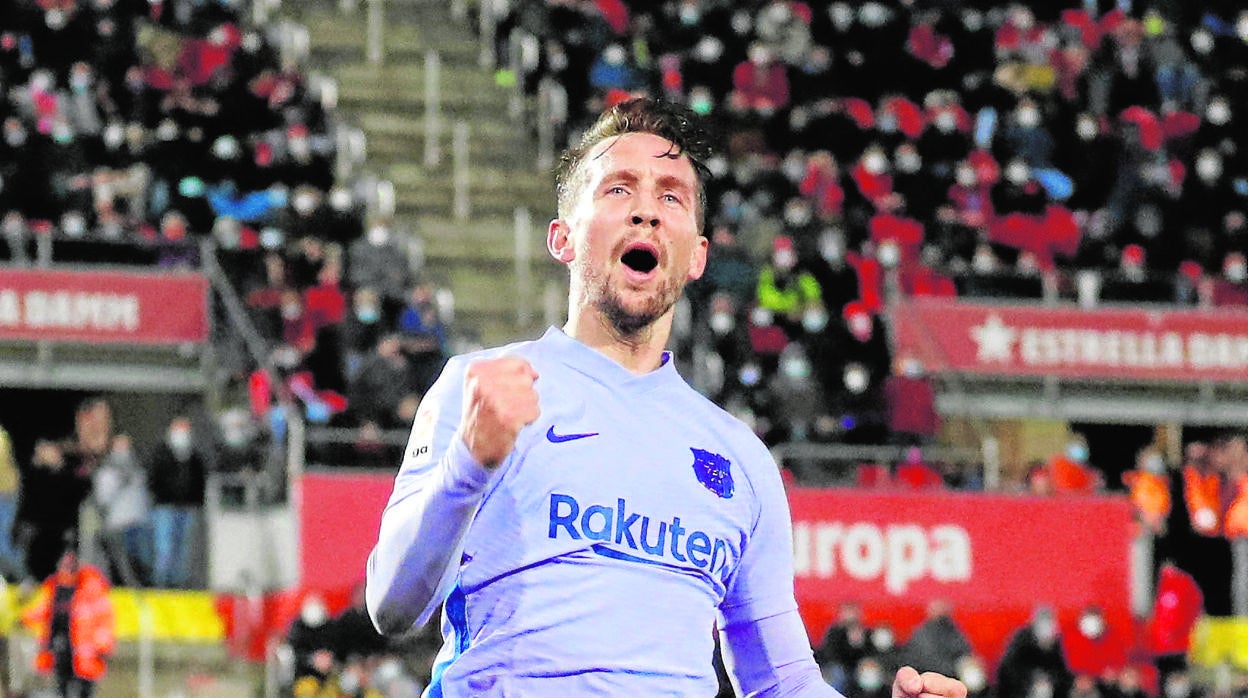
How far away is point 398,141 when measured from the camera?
2053 centimetres

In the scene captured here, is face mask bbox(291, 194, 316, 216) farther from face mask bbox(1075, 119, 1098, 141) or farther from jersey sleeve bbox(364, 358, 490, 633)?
jersey sleeve bbox(364, 358, 490, 633)

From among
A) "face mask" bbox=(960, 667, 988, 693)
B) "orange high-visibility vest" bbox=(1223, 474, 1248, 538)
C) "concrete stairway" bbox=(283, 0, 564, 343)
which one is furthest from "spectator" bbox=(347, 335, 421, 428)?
"orange high-visibility vest" bbox=(1223, 474, 1248, 538)

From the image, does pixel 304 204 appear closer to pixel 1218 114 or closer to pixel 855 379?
pixel 855 379

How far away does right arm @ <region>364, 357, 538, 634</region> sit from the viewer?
3.30 meters

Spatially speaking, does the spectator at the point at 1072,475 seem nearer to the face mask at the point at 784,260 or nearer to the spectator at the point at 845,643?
the spectator at the point at 845,643

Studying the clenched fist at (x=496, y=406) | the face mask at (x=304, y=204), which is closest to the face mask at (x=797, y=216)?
the face mask at (x=304, y=204)

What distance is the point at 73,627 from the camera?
13609 millimetres

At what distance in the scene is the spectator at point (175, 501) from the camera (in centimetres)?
1437

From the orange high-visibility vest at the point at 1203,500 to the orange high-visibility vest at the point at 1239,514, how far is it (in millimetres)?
89

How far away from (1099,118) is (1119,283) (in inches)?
114

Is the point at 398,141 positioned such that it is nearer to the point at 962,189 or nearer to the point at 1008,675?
the point at 962,189

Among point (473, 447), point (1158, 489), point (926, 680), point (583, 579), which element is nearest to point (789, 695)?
point (926, 680)

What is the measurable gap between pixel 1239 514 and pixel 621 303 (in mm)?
14531

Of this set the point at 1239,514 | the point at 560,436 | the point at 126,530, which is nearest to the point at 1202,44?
the point at 1239,514
